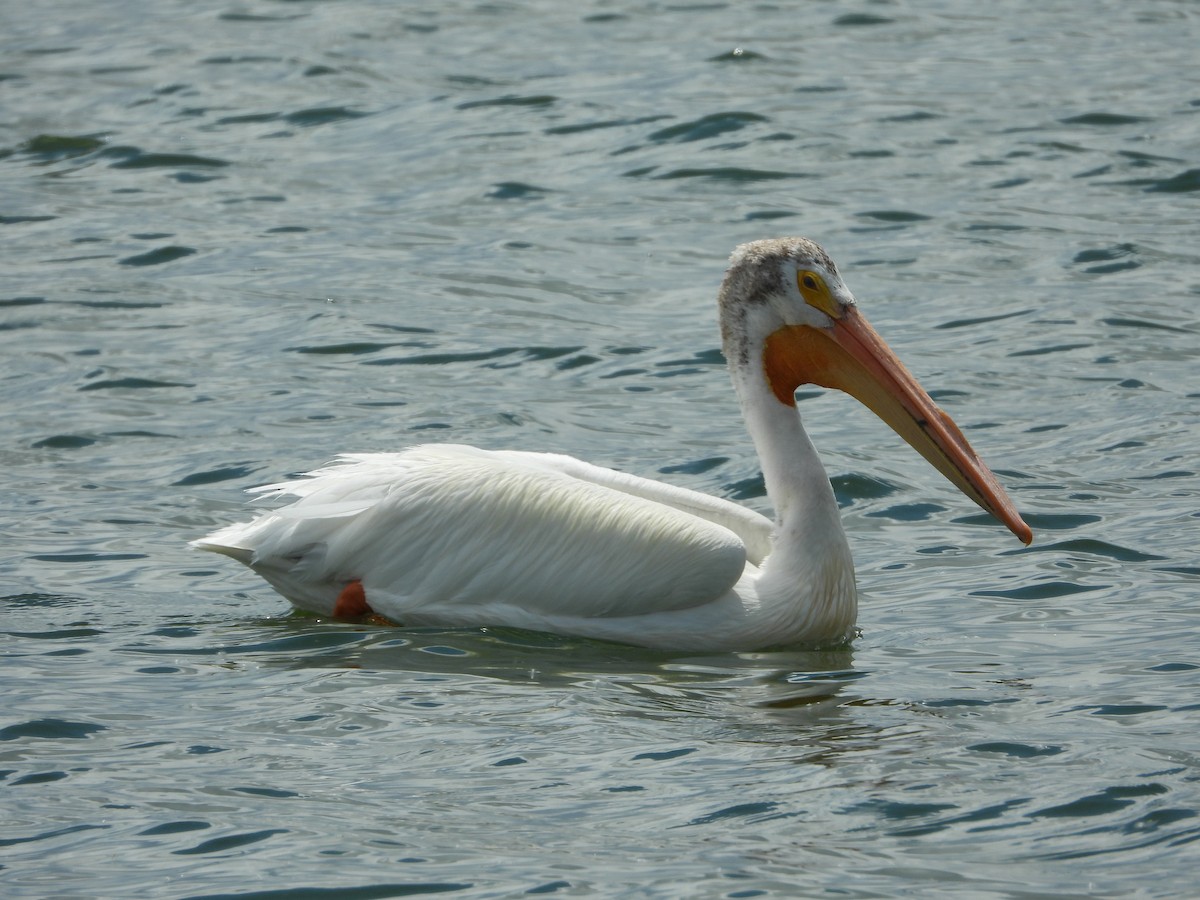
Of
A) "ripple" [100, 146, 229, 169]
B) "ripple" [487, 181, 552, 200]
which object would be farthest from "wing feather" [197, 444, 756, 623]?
"ripple" [100, 146, 229, 169]

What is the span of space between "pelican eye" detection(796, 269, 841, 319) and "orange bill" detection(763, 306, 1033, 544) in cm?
3

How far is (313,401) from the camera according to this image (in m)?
7.64

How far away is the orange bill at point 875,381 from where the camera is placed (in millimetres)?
5395

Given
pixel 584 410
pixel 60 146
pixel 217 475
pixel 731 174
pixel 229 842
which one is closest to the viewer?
pixel 229 842

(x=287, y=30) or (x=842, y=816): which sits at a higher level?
(x=287, y=30)

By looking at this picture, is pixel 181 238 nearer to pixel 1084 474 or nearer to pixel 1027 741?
pixel 1084 474

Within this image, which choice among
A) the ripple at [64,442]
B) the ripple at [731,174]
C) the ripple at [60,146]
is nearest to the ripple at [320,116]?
the ripple at [60,146]

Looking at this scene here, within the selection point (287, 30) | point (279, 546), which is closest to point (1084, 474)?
point (279, 546)

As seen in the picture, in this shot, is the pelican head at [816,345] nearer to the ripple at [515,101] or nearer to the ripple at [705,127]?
the ripple at [705,127]

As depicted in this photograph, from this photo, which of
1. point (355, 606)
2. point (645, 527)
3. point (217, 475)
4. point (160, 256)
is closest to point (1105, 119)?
point (160, 256)

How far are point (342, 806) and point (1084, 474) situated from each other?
336 centimetres

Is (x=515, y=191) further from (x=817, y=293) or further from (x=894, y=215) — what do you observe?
(x=817, y=293)

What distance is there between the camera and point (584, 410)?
753 cm

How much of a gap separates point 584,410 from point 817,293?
85.7 inches
